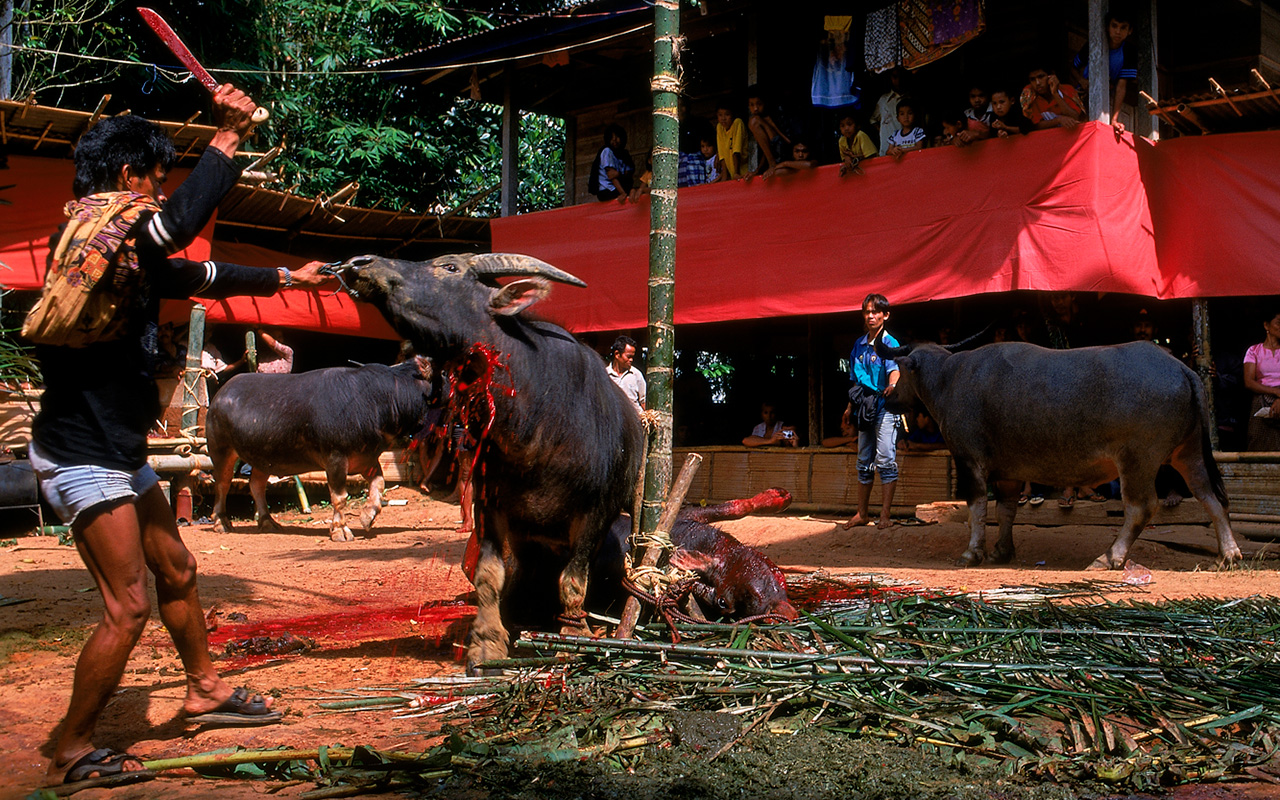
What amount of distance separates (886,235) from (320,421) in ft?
19.1

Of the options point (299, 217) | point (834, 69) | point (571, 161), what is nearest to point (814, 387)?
point (834, 69)

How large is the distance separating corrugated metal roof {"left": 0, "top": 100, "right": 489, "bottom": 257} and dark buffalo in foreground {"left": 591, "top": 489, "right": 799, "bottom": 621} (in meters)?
7.35

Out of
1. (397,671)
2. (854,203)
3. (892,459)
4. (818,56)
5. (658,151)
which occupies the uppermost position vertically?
(818,56)

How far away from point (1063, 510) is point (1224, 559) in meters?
1.90

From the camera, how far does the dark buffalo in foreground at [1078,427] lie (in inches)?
264

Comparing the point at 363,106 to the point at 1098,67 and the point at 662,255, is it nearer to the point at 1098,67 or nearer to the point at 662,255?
the point at 1098,67

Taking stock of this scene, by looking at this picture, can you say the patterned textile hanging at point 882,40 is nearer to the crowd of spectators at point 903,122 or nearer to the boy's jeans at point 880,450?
the crowd of spectators at point 903,122

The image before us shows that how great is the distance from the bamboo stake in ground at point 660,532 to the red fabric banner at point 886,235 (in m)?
4.99

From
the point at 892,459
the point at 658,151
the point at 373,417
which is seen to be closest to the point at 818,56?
the point at 892,459

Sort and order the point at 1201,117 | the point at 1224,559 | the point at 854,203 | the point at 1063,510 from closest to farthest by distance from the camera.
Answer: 1. the point at 1224,559
2. the point at 1201,117
3. the point at 1063,510
4. the point at 854,203

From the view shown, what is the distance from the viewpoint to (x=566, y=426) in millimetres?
3971

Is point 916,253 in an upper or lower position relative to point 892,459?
upper

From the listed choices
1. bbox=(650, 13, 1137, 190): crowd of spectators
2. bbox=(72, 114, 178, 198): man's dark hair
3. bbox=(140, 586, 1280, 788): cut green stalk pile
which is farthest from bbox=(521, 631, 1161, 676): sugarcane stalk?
bbox=(650, 13, 1137, 190): crowd of spectators

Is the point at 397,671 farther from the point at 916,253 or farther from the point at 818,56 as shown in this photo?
the point at 818,56
